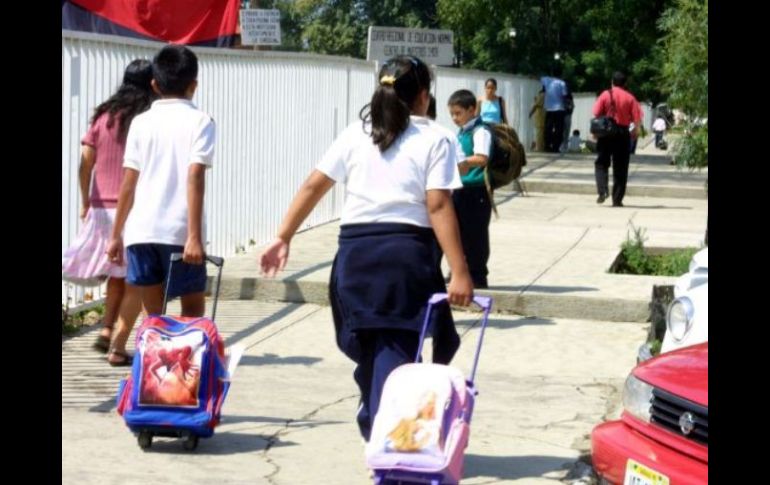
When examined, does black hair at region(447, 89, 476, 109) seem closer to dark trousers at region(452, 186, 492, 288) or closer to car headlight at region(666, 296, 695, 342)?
dark trousers at region(452, 186, 492, 288)

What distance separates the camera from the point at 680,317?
7441 millimetres

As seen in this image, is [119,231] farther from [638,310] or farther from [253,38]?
[253,38]

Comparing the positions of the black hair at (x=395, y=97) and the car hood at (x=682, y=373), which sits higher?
the black hair at (x=395, y=97)

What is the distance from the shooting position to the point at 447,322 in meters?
6.61

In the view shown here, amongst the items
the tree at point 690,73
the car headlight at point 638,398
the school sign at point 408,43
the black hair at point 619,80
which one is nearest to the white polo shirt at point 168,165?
the car headlight at point 638,398

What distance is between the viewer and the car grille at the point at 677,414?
5562mm

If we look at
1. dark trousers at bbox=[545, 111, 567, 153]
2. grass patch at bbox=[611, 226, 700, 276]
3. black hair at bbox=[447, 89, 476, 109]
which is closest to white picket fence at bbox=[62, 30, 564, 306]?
black hair at bbox=[447, 89, 476, 109]

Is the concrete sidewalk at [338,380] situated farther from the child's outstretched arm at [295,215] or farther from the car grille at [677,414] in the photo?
the car grille at [677,414]

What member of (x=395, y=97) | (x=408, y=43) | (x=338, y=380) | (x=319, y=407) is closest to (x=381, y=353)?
(x=395, y=97)

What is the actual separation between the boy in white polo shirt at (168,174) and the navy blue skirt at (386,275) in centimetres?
151

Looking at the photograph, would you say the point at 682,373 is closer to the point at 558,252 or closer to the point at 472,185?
the point at 472,185

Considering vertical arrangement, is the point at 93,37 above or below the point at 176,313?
above
